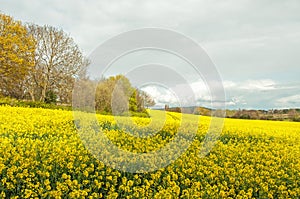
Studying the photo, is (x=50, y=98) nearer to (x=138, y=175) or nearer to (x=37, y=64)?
(x=37, y=64)

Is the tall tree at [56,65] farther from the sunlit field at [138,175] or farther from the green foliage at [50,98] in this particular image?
the sunlit field at [138,175]

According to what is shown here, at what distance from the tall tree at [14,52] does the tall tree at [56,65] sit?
1334 mm

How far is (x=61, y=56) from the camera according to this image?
31000 mm

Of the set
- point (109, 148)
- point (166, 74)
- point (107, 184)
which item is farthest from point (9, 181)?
point (166, 74)

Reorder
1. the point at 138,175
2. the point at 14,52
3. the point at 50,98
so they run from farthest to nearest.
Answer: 1. the point at 50,98
2. the point at 14,52
3. the point at 138,175

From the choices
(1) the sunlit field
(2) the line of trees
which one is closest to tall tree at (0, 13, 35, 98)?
(2) the line of trees

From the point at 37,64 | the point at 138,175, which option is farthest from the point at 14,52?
the point at 138,175

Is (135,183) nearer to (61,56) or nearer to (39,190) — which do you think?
(39,190)

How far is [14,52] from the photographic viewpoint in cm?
2902

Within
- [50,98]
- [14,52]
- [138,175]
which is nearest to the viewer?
[138,175]

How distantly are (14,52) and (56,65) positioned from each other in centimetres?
374

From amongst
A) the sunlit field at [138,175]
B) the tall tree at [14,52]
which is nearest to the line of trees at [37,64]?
the tall tree at [14,52]

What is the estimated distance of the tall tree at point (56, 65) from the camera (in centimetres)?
3073

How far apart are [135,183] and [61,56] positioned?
86.2ft
